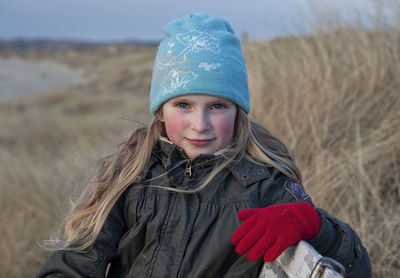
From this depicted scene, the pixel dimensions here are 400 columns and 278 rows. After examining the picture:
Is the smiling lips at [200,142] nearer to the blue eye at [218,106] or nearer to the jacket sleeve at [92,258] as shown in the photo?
the blue eye at [218,106]

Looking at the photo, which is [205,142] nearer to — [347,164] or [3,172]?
[347,164]

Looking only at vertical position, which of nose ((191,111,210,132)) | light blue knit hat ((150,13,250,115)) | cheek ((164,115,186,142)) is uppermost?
light blue knit hat ((150,13,250,115))

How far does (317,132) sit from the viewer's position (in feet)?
10.3

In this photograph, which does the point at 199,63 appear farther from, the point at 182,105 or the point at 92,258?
the point at 92,258

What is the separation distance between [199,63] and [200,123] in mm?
291

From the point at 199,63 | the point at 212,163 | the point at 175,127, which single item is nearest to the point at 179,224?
the point at 212,163

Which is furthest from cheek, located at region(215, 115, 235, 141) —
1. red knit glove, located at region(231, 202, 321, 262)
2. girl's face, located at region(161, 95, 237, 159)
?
red knit glove, located at region(231, 202, 321, 262)

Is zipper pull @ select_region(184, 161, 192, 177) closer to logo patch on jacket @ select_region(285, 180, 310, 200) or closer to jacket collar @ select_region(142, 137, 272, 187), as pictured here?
jacket collar @ select_region(142, 137, 272, 187)

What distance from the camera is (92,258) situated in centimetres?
181

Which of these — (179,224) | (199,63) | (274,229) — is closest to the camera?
(274,229)

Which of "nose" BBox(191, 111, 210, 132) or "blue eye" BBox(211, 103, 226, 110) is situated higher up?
"blue eye" BBox(211, 103, 226, 110)

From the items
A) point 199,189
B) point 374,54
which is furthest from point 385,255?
point 374,54

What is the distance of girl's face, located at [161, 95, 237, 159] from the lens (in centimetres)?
183

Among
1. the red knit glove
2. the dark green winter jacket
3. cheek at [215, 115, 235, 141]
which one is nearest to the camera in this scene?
the red knit glove
